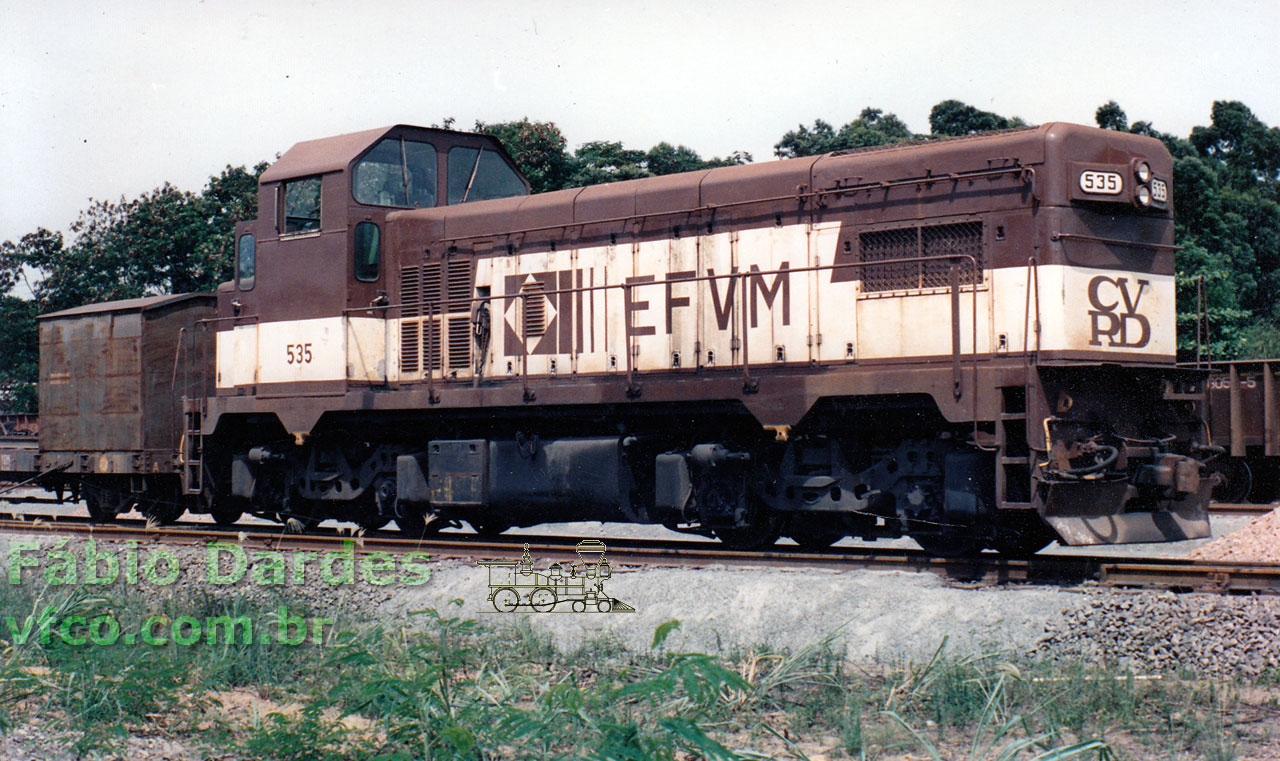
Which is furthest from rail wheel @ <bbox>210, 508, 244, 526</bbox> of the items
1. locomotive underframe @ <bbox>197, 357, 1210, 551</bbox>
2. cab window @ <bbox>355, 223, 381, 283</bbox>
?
cab window @ <bbox>355, 223, 381, 283</bbox>

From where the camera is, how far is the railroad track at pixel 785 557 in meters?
8.03

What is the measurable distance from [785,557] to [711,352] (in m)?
2.06

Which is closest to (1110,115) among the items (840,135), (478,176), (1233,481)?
(840,135)

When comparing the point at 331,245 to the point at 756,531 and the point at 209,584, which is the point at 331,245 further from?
the point at 756,531

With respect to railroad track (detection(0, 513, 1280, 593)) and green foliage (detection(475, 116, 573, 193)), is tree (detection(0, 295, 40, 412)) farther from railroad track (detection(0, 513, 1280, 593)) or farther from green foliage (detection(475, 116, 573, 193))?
railroad track (detection(0, 513, 1280, 593))

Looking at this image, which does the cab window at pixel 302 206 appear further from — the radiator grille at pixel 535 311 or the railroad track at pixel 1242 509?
the railroad track at pixel 1242 509

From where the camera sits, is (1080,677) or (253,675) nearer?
(1080,677)

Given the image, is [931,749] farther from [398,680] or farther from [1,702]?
[1,702]

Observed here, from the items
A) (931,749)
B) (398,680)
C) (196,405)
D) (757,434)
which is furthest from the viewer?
(196,405)

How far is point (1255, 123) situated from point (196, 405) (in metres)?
40.6

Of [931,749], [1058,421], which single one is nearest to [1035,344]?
[1058,421]

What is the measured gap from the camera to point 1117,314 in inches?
363

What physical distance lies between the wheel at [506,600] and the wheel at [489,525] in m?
3.82

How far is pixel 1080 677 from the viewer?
5.98 meters
